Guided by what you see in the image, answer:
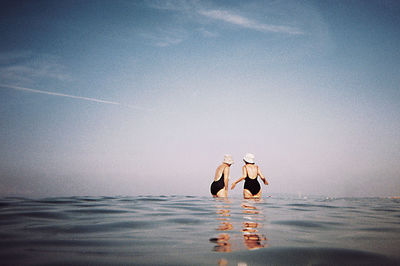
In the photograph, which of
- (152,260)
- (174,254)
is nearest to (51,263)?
(152,260)

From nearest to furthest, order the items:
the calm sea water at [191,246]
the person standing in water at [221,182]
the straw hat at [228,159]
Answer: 1. the calm sea water at [191,246]
2. the person standing in water at [221,182]
3. the straw hat at [228,159]

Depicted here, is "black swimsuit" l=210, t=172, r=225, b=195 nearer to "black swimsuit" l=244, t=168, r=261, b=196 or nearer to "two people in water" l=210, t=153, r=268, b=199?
"two people in water" l=210, t=153, r=268, b=199

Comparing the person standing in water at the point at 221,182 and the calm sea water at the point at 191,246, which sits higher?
the person standing in water at the point at 221,182

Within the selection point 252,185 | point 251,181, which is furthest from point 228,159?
point 252,185

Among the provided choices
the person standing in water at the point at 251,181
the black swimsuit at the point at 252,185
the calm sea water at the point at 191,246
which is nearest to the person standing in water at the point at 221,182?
the person standing in water at the point at 251,181

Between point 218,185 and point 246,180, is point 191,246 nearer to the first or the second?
point 218,185

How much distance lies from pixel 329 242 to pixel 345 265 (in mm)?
878

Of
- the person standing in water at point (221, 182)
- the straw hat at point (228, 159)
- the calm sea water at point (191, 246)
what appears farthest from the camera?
the straw hat at point (228, 159)

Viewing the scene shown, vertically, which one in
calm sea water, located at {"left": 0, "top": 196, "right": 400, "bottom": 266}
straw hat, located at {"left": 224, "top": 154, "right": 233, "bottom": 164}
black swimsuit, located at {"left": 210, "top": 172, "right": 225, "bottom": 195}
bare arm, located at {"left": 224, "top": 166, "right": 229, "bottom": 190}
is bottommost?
calm sea water, located at {"left": 0, "top": 196, "right": 400, "bottom": 266}

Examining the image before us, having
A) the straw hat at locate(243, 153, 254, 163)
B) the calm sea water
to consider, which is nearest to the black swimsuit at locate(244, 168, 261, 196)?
the straw hat at locate(243, 153, 254, 163)

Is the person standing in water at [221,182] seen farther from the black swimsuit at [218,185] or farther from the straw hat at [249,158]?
the straw hat at [249,158]

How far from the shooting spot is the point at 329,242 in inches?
105

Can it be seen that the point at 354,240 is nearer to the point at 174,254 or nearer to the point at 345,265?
the point at 345,265

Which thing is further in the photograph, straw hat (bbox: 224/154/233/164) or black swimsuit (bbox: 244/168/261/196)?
straw hat (bbox: 224/154/233/164)
